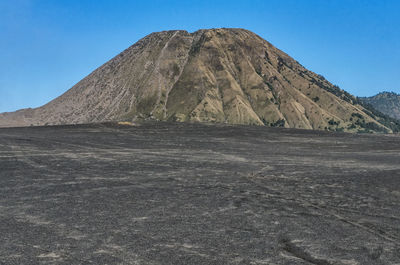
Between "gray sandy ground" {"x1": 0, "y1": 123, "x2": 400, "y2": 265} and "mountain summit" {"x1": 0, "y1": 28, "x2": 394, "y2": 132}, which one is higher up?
"mountain summit" {"x1": 0, "y1": 28, "x2": 394, "y2": 132}

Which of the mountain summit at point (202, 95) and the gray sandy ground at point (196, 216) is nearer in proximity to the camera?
the gray sandy ground at point (196, 216)

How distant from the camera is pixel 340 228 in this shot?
27.6 feet

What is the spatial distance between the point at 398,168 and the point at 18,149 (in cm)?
2228

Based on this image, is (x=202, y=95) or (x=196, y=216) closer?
(x=196, y=216)

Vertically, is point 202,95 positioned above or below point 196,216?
above

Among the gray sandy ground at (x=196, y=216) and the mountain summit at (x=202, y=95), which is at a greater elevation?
the mountain summit at (x=202, y=95)

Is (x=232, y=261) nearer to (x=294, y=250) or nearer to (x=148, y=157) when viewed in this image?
(x=294, y=250)

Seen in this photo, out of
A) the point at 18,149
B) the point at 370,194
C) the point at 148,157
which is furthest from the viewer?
the point at 18,149

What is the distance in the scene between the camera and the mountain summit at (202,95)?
16100 centimetres

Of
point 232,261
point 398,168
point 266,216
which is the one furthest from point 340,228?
point 398,168

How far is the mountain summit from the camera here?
528 feet

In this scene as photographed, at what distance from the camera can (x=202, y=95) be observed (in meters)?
170

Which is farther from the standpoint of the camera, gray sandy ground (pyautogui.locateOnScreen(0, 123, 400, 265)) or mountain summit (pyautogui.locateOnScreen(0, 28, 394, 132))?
mountain summit (pyautogui.locateOnScreen(0, 28, 394, 132))

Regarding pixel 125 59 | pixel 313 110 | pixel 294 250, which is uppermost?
pixel 125 59
